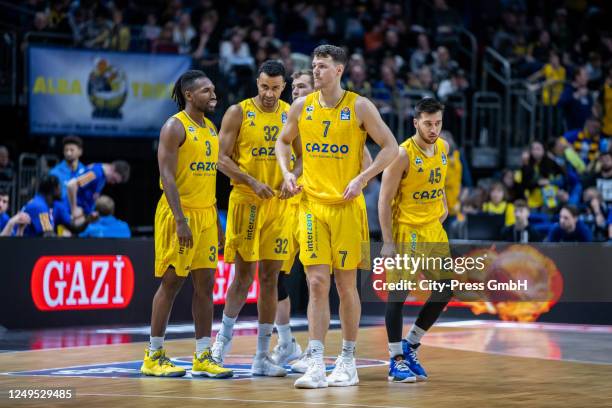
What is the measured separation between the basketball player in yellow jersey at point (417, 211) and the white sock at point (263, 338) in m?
1.00

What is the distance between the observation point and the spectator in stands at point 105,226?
631 inches

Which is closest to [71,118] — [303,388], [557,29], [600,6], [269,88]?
[269,88]

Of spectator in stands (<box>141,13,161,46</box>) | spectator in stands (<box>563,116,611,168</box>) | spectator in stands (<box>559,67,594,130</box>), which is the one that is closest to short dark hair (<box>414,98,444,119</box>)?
spectator in stands (<box>563,116,611,168</box>)

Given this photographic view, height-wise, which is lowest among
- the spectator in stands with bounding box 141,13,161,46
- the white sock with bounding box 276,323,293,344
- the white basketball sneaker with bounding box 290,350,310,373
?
the white basketball sneaker with bounding box 290,350,310,373

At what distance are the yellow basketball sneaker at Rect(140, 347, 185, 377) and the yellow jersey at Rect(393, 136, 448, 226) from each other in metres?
2.14

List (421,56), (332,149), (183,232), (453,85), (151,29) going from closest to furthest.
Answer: (332,149), (183,232), (151,29), (453,85), (421,56)

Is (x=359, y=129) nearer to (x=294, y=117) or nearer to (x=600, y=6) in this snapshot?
(x=294, y=117)

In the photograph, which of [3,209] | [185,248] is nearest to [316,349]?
[185,248]

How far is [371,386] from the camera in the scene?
31.4 ft

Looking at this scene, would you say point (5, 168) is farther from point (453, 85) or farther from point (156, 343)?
point (156, 343)

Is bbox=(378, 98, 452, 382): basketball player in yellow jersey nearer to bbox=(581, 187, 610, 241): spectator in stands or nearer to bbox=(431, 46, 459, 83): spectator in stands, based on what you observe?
bbox=(581, 187, 610, 241): spectator in stands

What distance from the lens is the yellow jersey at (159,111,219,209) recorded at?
10.1 metres

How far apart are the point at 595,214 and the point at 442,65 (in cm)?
574

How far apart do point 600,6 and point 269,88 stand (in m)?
18.1
